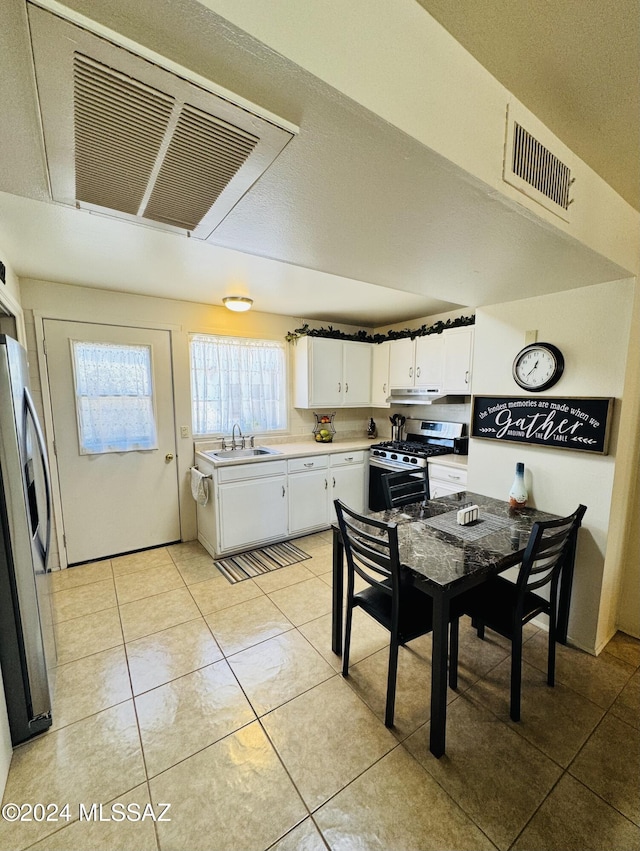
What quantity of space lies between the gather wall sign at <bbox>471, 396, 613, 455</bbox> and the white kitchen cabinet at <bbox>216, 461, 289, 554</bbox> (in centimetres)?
185

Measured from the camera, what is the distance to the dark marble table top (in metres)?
1.48

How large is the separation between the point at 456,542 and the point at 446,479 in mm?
1470

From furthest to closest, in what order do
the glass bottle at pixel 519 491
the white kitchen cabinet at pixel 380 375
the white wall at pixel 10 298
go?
the white kitchen cabinet at pixel 380 375, the glass bottle at pixel 519 491, the white wall at pixel 10 298

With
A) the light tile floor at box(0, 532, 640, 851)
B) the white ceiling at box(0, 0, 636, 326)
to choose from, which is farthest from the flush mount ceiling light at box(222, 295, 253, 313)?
the light tile floor at box(0, 532, 640, 851)

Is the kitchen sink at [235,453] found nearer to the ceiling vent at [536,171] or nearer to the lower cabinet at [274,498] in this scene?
the lower cabinet at [274,498]

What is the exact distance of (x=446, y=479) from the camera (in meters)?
3.15

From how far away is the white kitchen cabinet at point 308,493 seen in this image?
3.51 metres

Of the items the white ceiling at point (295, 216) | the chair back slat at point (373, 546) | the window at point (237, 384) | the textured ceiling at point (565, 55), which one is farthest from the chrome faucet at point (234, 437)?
the textured ceiling at point (565, 55)

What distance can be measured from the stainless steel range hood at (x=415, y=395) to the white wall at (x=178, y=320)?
1.04m

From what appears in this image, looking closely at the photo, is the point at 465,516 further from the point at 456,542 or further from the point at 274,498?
the point at 274,498

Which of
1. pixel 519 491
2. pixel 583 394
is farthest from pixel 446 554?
pixel 583 394

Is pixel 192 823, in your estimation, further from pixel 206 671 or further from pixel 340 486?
pixel 340 486

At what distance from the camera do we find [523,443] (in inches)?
90.5

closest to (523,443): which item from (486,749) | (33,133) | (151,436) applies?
(486,749)
